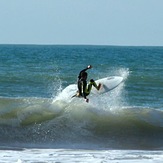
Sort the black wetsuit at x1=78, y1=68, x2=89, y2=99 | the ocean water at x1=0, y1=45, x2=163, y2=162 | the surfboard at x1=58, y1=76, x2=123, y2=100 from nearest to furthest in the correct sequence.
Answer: the ocean water at x1=0, y1=45, x2=163, y2=162 < the black wetsuit at x1=78, y1=68, x2=89, y2=99 < the surfboard at x1=58, y1=76, x2=123, y2=100

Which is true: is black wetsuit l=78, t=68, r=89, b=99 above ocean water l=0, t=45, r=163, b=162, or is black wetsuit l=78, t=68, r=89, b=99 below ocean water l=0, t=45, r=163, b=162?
above

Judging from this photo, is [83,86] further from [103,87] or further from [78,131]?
[103,87]

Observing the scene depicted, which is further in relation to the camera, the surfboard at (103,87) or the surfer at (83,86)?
the surfboard at (103,87)

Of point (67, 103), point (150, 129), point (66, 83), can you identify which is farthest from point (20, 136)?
point (66, 83)

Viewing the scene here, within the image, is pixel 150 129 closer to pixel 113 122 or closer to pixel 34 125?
pixel 113 122

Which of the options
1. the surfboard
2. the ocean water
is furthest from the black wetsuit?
the surfboard

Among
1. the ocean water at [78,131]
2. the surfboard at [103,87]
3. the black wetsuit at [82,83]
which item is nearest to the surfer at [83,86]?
the black wetsuit at [82,83]

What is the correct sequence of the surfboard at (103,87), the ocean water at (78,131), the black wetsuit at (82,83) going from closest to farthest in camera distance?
the ocean water at (78,131) → the black wetsuit at (82,83) → the surfboard at (103,87)

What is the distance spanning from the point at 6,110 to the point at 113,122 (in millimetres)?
3399

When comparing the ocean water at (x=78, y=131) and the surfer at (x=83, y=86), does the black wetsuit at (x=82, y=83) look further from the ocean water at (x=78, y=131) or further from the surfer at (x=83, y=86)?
the ocean water at (x=78, y=131)

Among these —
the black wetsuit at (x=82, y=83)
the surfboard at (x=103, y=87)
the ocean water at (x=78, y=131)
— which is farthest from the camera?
the surfboard at (x=103, y=87)

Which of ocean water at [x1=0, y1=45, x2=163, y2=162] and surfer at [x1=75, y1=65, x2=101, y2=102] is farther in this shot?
surfer at [x1=75, y1=65, x2=101, y2=102]

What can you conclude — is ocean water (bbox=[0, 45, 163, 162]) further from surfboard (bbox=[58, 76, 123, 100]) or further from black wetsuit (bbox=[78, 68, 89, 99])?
black wetsuit (bbox=[78, 68, 89, 99])

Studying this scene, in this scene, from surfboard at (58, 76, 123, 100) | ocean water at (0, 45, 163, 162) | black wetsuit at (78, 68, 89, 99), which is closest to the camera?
ocean water at (0, 45, 163, 162)
